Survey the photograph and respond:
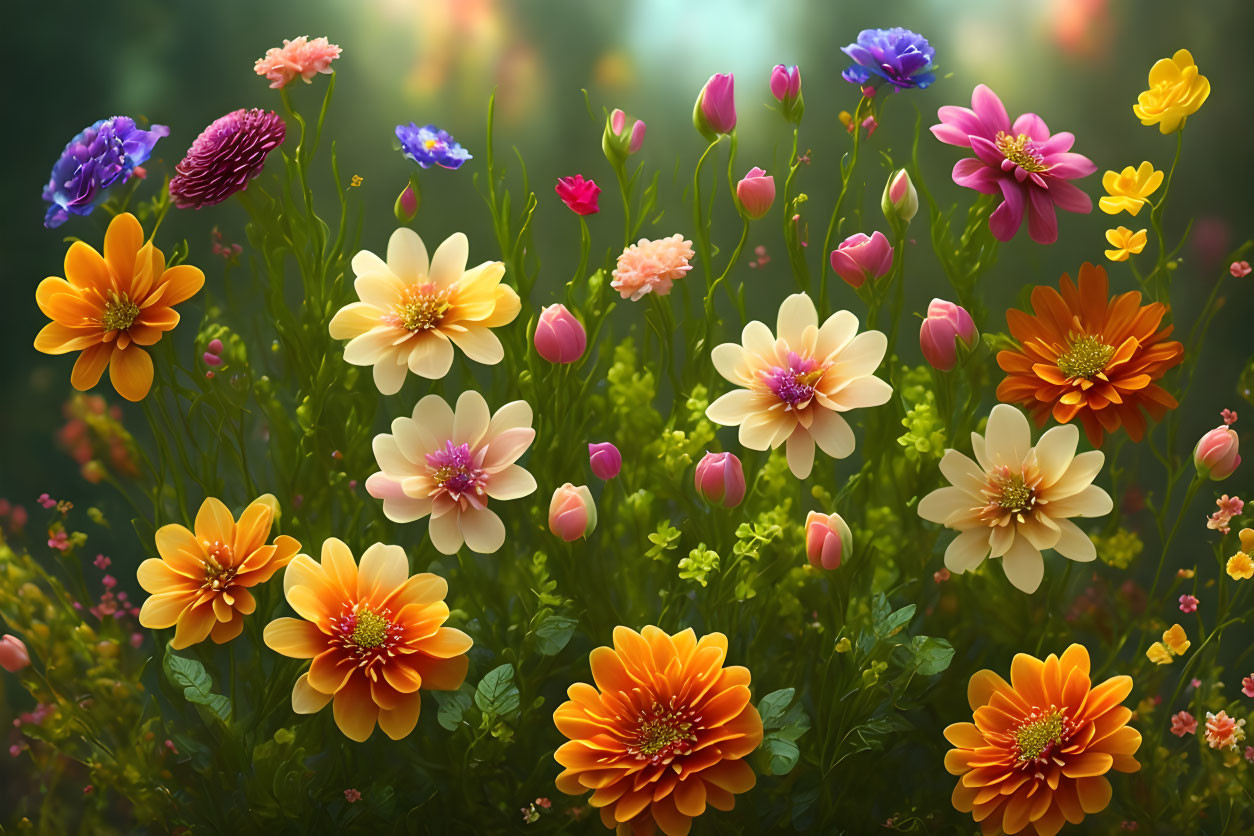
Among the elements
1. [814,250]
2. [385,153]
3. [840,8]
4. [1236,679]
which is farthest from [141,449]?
[1236,679]

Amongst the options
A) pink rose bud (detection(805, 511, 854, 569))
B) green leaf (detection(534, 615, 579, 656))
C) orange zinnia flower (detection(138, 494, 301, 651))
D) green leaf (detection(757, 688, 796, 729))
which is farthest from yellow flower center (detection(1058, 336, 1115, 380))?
orange zinnia flower (detection(138, 494, 301, 651))

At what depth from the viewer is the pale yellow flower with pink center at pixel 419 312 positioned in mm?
787

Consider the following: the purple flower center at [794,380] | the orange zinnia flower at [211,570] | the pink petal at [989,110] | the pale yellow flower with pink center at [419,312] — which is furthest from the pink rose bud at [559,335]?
the pink petal at [989,110]

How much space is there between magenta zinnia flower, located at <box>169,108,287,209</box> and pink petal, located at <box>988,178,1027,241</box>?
552mm

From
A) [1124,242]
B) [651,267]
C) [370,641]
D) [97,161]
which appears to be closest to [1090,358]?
[1124,242]

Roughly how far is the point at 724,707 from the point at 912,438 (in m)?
0.25

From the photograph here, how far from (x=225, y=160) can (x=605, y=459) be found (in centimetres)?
37

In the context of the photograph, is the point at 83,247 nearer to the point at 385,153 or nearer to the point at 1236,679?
the point at 385,153

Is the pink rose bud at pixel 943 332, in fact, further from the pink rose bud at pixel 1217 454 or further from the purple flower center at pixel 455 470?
the purple flower center at pixel 455 470

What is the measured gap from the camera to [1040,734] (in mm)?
751

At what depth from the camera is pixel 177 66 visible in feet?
3.13

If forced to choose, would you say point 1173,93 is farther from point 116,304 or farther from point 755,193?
point 116,304

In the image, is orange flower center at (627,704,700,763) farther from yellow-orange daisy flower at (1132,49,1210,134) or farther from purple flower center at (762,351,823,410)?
yellow-orange daisy flower at (1132,49,1210,134)

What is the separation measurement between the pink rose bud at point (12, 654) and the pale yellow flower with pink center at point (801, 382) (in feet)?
1.97
